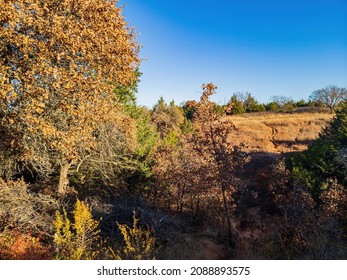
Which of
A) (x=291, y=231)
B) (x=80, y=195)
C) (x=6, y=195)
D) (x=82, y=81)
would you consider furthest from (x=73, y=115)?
(x=291, y=231)

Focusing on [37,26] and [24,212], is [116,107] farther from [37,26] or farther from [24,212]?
[24,212]

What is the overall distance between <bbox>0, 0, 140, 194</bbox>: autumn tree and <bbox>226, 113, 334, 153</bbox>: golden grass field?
28.3 metres

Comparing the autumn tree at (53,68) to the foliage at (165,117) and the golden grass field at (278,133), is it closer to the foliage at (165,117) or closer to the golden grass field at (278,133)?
the foliage at (165,117)

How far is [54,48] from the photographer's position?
342 inches

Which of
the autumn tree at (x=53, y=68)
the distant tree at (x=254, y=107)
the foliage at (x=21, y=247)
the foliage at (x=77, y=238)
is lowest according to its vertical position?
the foliage at (x=21, y=247)

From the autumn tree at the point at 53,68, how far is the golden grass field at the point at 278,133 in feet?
92.8

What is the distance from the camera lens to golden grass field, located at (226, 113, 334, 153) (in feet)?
119

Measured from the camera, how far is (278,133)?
132ft

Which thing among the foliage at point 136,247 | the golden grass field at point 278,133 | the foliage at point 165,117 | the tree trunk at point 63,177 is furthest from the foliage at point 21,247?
the golden grass field at point 278,133

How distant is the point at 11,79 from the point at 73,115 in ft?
8.18

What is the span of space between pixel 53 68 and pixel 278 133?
37.6 meters

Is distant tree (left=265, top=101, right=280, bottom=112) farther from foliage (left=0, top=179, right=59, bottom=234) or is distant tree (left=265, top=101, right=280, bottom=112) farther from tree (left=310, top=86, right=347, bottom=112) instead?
foliage (left=0, top=179, right=59, bottom=234)

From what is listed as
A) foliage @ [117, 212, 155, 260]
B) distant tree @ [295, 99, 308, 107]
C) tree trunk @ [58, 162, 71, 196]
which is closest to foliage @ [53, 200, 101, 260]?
foliage @ [117, 212, 155, 260]

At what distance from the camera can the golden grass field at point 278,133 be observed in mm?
36250
